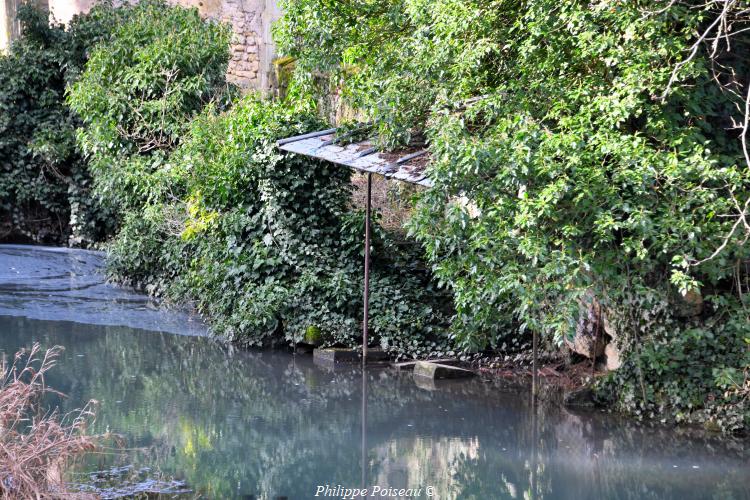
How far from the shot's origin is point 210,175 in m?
12.6

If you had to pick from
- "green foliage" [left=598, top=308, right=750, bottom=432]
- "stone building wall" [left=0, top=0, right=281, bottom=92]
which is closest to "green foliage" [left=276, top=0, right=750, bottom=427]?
"green foliage" [left=598, top=308, right=750, bottom=432]

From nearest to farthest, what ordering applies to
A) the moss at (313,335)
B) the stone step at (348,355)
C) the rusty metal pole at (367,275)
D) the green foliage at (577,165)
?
the green foliage at (577,165) < the rusty metal pole at (367,275) < the stone step at (348,355) < the moss at (313,335)

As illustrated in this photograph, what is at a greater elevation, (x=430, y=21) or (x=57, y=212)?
(x=430, y=21)

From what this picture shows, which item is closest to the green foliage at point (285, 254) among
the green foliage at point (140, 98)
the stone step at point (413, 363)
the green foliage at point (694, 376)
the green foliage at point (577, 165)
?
the stone step at point (413, 363)

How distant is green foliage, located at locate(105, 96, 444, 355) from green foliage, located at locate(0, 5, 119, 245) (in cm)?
597

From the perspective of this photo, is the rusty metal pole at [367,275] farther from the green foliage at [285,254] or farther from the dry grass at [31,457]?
the dry grass at [31,457]

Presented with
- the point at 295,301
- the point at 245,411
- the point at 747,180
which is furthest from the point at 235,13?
the point at 747,180

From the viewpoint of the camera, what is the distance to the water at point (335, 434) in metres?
7.09

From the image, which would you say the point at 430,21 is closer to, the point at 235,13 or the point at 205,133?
the point at 205,133

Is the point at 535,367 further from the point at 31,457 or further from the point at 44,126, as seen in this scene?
the point at 44,126

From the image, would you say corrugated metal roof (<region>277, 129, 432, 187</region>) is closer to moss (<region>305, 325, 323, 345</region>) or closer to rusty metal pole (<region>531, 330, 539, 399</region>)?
rusty metal pole (<region>531, 330, 539, 399</region>)

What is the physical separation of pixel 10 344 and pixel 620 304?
730 cm

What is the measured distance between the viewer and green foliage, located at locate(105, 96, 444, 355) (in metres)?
11.5

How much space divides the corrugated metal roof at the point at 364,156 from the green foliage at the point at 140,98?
413cm
